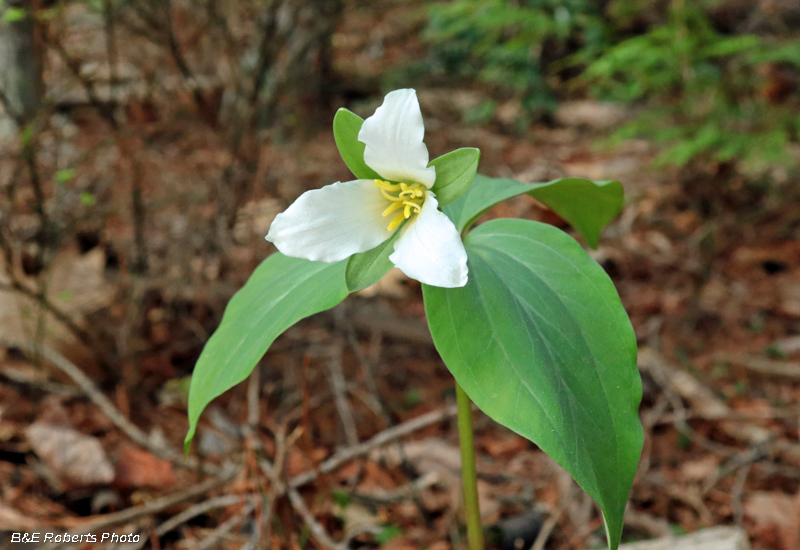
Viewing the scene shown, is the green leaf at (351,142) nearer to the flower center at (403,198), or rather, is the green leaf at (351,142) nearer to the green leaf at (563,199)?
the flower center at (403,198)

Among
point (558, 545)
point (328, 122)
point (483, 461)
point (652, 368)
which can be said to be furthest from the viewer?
point (328, 122)

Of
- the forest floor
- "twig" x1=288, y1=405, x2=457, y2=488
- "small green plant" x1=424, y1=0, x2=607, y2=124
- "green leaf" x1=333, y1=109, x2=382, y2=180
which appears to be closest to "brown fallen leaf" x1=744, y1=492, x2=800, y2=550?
the forest floor

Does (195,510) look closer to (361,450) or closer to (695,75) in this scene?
(361,450)

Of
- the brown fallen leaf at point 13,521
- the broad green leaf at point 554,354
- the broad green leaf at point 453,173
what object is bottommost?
the brown fallen leaf at point 13,521

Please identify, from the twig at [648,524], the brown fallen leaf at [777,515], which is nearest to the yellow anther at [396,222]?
the twig at [648,524]

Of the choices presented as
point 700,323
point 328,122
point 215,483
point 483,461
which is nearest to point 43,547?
point 215,483

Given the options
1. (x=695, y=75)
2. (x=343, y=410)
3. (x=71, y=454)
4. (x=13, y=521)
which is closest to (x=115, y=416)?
(x=71, y=454)

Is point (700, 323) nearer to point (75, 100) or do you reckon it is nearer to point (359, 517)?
point (359, 517)
